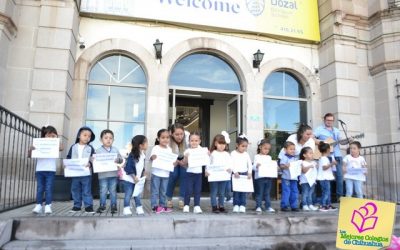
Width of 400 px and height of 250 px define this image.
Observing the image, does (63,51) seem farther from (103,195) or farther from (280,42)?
(280,42)

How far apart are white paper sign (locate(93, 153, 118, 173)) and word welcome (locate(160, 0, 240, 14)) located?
18.3ft

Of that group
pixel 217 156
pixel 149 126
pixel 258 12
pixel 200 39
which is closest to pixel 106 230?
pixel 217 156

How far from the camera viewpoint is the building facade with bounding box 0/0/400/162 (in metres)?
8.57

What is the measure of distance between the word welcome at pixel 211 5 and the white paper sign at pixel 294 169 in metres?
5.50

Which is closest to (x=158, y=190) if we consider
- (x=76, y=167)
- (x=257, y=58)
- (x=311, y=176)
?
(x=76, y=167)

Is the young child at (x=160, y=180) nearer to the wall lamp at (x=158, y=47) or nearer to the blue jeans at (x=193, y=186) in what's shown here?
the blue jeans at (x=193, y=186)

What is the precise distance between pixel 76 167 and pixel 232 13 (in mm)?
6686

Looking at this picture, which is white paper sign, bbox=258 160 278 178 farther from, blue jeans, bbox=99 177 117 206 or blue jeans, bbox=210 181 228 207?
blue jeans, bbox=99 177 117 206

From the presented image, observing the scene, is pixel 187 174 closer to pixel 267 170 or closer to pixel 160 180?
pixel 160 180

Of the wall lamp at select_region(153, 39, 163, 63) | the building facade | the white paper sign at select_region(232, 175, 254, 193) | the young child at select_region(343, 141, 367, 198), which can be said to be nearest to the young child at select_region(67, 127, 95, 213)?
the building facade

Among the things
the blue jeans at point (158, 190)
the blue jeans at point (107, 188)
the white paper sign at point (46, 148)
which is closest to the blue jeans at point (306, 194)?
the blue jeans at point (158, 190)

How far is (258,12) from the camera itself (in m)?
10.9

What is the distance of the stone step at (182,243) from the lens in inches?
Result: 190

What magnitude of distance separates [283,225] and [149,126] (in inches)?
189
